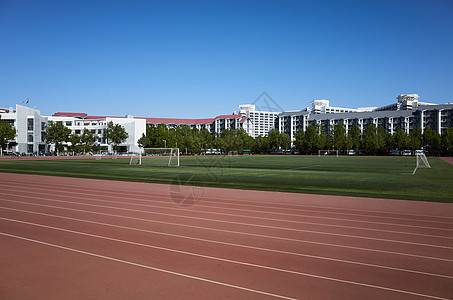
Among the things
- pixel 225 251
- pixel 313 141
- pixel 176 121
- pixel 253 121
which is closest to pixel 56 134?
pixel 176 121

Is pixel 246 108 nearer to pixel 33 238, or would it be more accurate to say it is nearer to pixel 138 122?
pixel 138 122

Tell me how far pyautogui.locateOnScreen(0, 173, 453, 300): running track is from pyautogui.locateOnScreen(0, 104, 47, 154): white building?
7815cm

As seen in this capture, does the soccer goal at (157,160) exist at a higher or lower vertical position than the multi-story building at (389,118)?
lower

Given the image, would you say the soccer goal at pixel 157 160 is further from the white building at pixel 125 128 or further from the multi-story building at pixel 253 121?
the multi-story building at pixel 253 121

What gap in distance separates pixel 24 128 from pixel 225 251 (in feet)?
281

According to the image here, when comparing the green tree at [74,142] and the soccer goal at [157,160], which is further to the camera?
the green tree at [74,142]

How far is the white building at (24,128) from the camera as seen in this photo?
A: 7644 centimetres

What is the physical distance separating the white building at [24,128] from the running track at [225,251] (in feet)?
256

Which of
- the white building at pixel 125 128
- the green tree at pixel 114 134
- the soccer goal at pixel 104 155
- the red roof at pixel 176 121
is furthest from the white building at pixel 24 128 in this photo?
the red roof at pixel 176 121

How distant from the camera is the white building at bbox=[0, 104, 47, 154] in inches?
3009

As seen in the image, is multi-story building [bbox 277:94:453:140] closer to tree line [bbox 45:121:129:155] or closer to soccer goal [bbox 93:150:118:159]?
tree line [bbox 45:121:129:155]

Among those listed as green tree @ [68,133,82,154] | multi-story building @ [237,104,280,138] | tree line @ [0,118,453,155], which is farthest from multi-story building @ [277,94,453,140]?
green tree @ [68,133,82,154]

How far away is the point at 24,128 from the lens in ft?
253

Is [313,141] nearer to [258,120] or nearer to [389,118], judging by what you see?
[389,118]
